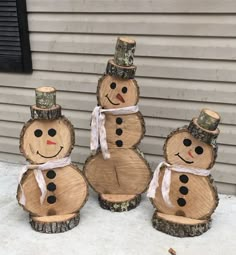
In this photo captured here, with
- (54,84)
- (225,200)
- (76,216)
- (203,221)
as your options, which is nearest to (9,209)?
(76,216)

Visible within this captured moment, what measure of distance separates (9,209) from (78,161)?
0.66 metres

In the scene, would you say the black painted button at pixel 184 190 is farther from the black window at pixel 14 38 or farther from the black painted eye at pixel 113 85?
the black window at pixel 14 38

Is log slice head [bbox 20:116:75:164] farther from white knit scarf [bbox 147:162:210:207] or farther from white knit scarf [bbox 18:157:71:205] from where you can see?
white knit scarf [bbox 147:162:210:207]

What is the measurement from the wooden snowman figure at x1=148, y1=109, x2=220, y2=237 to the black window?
1233 millimetres

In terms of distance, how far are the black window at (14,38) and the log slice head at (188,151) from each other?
122 cm

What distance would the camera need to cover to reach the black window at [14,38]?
8.71 ft

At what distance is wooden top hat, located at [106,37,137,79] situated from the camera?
212 cm

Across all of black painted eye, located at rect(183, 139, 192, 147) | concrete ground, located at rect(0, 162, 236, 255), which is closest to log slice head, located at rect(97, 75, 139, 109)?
black painted eye, located at rect(183, 139, 192, 147)

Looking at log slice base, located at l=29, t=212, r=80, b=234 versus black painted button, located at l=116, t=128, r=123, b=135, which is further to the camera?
black painted button, located at l=116, t=128, r=123, b=135

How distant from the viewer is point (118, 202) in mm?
2297

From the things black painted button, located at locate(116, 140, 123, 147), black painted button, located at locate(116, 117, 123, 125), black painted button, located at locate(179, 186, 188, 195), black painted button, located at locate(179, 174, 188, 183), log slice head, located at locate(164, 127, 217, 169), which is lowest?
black painted button, located at locate(179, 186, 188, 195)

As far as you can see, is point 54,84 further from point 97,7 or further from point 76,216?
point 76,216

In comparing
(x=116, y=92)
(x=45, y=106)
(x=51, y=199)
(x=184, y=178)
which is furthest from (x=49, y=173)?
(x=184, y=178)

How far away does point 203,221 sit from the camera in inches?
81.9
